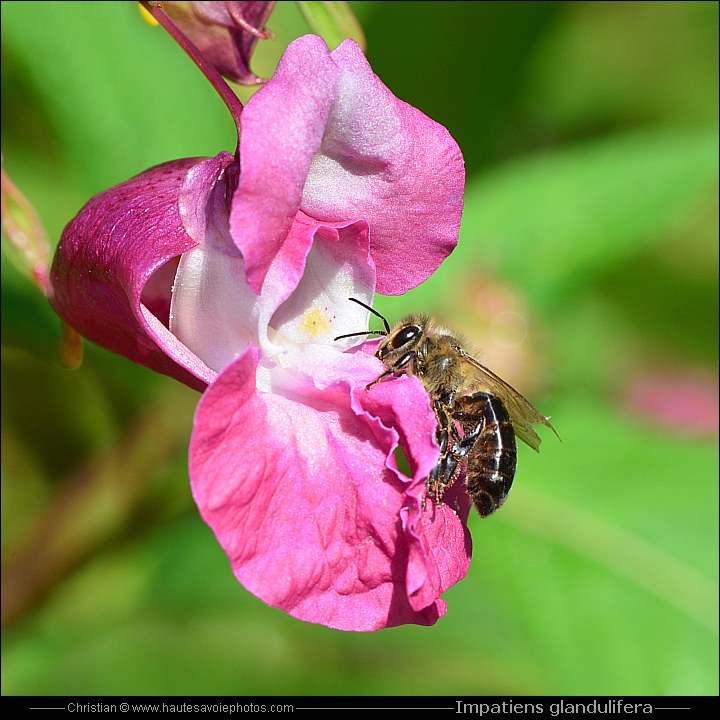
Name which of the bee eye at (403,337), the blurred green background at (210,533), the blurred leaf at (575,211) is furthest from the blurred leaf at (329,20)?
the blurred leaf at (575,211)

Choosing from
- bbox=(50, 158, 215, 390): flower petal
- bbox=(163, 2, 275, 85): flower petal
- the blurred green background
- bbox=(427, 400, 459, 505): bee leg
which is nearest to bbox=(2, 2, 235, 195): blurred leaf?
the blurred green background

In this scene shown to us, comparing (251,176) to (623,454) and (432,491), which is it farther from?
(623,454)

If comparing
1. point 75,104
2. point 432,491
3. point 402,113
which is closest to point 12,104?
point 75,104

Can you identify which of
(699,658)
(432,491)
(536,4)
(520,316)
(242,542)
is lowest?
(699,658)

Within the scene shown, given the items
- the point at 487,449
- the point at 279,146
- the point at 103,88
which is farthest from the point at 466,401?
the point at 103,88

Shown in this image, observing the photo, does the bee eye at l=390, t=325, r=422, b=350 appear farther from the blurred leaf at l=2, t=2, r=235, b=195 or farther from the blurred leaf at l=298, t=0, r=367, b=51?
the blurred leaf at l=2, t=2, r=235, b=195

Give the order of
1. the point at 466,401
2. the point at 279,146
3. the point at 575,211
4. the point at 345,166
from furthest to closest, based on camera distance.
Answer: the point at 575,211 → the point at 466,401 → the point at 345,166 → the point at 279,146

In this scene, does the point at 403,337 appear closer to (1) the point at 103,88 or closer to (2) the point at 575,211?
(1) the point at 103,88
